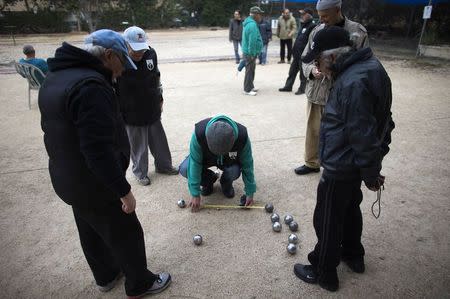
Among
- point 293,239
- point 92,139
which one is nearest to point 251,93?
point 293,239

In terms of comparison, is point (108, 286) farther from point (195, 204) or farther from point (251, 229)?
point (251, 229)

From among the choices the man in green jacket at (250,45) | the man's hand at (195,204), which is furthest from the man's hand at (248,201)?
the man in green jacket at (250,45)

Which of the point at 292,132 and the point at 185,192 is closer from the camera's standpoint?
the point at 185,192

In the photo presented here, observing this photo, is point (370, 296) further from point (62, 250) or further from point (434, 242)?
point (62, 250)

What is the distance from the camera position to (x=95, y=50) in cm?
193

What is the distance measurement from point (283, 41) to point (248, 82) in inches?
179

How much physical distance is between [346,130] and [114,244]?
5.71ft

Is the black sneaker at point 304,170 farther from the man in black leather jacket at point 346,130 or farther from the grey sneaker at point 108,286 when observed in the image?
the grey sneaker at point 108,286

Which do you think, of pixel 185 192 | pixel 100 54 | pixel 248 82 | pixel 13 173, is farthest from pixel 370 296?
pixel 248 82

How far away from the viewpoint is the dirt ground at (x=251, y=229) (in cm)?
269

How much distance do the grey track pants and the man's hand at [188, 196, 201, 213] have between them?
38.9 inches

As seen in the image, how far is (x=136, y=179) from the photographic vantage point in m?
4.37

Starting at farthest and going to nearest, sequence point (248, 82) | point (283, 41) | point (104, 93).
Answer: point (283, 41) < point (248, 82) < point (104, 93)

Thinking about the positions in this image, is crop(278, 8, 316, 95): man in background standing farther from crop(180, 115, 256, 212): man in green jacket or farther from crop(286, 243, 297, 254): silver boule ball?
crop(286, 243, 297, 254): silver boule ball
